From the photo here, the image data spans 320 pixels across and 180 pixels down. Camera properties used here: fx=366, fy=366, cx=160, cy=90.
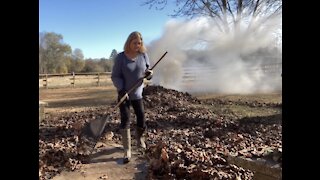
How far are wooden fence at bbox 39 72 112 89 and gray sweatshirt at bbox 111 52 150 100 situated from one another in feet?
71.4

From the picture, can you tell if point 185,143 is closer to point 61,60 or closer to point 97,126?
point 97,126

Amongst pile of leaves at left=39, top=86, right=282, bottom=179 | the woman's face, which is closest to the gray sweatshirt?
the woman's face

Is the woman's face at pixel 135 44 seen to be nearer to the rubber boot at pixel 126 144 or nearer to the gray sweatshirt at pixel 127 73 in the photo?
the gray sweatshirt at pixel 127 73

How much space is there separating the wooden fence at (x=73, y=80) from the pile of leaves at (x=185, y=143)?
61.2ft

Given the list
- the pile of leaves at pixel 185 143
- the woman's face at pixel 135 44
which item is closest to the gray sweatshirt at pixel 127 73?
the woman's face at pixel 135 44

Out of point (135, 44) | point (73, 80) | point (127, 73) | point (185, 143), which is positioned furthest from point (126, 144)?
point (73, 80)

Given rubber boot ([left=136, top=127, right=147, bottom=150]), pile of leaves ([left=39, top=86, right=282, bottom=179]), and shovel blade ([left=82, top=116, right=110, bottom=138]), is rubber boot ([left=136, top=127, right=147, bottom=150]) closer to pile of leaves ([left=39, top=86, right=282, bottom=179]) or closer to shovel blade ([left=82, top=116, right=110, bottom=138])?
pile of leaves ([left=39, top=86, right=282, bottom=179])

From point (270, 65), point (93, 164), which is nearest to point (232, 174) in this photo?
point (93, 164)

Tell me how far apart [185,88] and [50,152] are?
1623 cm

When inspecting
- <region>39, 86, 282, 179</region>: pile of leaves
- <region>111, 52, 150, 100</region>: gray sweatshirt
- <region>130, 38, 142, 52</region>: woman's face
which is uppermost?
<region>130, 38, 142, 52</region>: woman's face

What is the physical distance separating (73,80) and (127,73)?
23.4 m

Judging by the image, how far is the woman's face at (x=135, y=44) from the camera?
4.50 m

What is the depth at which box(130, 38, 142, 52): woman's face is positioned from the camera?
4.50 meters
